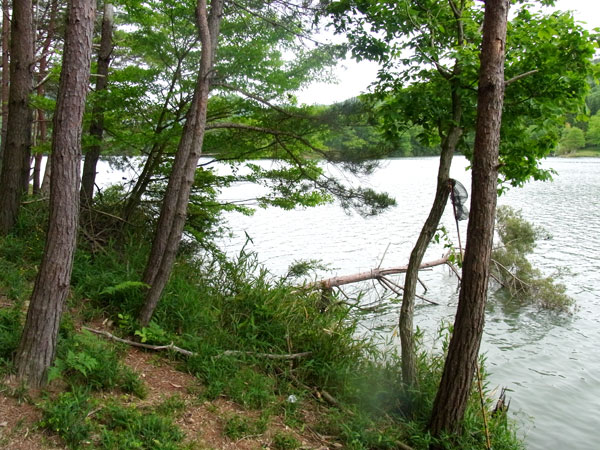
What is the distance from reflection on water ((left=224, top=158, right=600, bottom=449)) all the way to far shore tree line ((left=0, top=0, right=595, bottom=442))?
4.19ft

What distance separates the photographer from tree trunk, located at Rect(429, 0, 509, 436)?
4555 millimetres

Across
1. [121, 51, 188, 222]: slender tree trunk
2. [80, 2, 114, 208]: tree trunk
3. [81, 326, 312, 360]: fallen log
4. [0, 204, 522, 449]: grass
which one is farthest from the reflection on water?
[80, 2, 114, 208]: tree trunk

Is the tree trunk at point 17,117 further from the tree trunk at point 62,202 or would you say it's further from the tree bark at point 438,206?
the tree bark at point 438,206

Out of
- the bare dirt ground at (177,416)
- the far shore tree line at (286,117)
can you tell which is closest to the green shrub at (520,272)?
the far shore tree line at (286,117)

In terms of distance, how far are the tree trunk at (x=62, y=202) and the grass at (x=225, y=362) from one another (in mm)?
238

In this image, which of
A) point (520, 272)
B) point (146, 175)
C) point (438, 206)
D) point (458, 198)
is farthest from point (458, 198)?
point (520, 272)

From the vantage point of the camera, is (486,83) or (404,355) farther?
(404,355)

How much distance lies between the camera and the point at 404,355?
5559 millimetres

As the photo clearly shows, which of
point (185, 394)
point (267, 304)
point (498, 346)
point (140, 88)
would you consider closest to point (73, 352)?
point (185, 394)

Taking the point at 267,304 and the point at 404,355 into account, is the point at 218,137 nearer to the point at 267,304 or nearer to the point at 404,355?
the point at 267,304

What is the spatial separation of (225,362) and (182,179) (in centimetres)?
210

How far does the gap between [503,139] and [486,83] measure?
118 cm

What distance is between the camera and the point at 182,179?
5.58 m

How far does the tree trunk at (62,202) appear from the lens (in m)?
3.83
